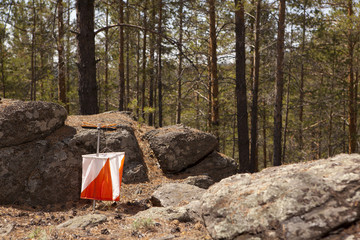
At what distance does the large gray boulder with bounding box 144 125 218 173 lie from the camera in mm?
8664

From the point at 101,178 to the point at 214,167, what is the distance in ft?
13.8

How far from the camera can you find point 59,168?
7.39 meters

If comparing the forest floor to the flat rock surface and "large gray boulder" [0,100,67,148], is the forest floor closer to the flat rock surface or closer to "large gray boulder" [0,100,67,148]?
the flat rock surface

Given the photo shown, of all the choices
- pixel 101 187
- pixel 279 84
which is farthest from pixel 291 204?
pixel 279 84

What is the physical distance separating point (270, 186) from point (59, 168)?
5561mm

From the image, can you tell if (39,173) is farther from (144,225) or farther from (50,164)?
(144,225)

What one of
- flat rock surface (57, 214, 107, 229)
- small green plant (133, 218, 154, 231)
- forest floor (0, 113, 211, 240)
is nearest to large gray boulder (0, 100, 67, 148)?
forest floor (0, 113, 211, 240)

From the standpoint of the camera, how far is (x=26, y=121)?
7.44 m

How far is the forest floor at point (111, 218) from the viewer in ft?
14.3

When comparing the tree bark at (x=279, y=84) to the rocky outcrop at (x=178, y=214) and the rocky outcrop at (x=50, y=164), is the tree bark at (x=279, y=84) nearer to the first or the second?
the rocky outcrop at (x=50, y=164)

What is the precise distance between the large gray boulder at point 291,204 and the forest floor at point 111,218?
51cm

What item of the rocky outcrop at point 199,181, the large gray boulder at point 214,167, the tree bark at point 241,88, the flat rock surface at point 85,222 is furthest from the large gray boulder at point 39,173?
the tree bark at point 241,88

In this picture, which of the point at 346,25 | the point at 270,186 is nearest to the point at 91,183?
the point at 270,186

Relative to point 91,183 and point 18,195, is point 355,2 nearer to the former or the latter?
point 91,183
